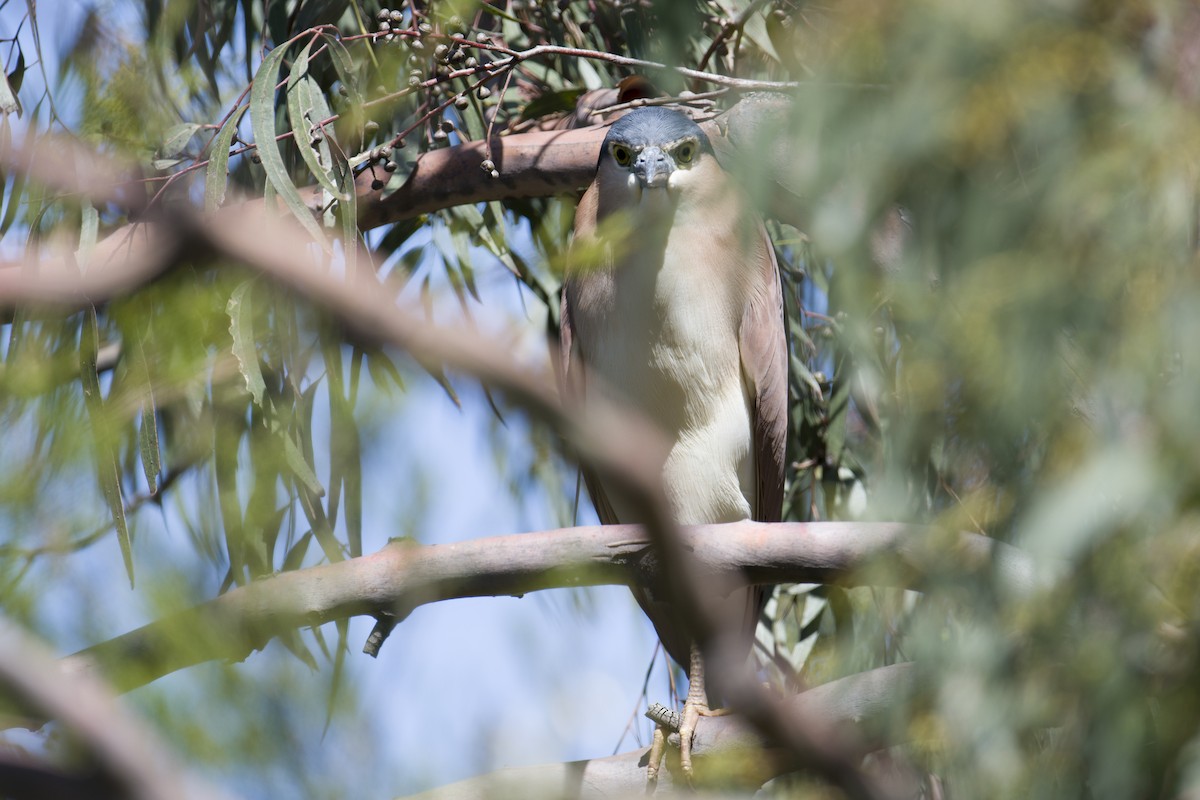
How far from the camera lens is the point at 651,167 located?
2.04 m

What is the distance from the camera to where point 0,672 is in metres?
0.52

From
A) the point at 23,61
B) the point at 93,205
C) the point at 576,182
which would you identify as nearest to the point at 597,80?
the point at 576,182

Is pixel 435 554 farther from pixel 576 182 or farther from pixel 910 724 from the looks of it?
pixel 576 182

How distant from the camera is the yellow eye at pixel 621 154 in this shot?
6.84ft

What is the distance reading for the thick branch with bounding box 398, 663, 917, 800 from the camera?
979 millimetres

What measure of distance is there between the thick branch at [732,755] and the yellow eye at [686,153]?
103 cm

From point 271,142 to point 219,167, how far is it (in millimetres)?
119

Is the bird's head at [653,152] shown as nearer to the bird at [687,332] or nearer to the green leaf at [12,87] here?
the bird at [687,332]

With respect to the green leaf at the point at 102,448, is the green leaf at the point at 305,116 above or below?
above

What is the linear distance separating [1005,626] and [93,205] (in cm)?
119

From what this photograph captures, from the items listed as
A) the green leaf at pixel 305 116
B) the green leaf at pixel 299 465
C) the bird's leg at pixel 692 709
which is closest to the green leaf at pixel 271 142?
the green leaf at pixel 305 116

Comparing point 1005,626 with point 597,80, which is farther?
point 597,80

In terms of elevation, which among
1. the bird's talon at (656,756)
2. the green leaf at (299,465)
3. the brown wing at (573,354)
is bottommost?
the bird's talon at (656,756)

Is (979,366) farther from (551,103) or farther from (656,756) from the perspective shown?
(551,103)
